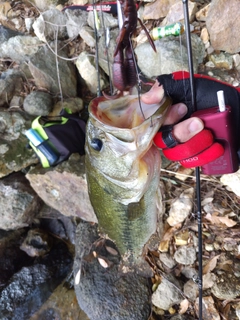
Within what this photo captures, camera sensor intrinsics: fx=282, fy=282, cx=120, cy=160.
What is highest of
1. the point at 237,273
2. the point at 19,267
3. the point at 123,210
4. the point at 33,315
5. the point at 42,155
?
the point at 123,210

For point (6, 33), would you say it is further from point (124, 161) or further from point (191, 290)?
point (191, 290)

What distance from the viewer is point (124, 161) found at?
1.26 m

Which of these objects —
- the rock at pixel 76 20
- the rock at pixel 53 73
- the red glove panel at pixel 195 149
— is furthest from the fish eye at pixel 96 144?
the rock at pixel 76 20

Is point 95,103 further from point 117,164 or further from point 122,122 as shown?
point 117,164

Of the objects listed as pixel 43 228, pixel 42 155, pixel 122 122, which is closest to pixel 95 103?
pixel 122 122

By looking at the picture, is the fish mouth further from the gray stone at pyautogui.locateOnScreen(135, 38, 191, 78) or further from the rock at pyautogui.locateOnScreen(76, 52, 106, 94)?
the rock at pyautogui.locateOnScreen(76, 52, 106, 94)


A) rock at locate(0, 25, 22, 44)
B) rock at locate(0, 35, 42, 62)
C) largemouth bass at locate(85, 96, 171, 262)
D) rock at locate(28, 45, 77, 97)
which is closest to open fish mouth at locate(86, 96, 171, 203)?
largemouth bass at locate(85, 96, 171, 262)

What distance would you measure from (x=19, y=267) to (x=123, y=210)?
2598mm

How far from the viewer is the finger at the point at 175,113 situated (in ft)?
4.33

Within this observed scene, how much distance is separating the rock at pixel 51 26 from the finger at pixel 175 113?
262 cm

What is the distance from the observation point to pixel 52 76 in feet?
10.7

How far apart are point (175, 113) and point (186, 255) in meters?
1.66

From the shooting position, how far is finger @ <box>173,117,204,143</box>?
124 centimetres

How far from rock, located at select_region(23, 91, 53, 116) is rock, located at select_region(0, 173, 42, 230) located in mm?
746
